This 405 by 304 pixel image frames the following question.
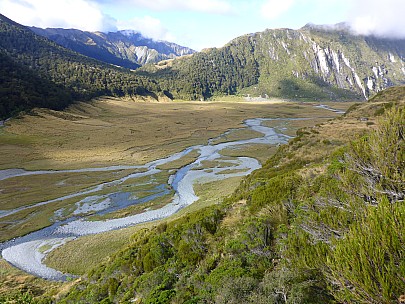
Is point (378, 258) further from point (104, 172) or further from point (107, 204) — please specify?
point (104, 172)

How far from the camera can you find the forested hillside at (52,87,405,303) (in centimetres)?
596

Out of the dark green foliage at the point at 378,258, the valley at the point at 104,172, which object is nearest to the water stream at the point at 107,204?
the valley at the point at 104,172

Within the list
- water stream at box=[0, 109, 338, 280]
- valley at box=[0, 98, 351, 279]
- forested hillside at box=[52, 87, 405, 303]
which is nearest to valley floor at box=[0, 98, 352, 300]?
valley at box=[0, 98, 351, 279]

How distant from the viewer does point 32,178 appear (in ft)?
178

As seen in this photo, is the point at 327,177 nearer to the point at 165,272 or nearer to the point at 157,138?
the point at 165,272

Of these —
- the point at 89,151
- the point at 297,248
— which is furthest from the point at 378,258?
the point at 89,151

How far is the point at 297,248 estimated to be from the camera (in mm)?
9742

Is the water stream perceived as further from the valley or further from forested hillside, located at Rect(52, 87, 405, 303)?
forested hillside, located at Rect(52, 87, 405, 303)

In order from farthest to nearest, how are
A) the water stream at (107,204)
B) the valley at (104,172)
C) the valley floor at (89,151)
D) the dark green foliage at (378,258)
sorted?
the valley floor at (89,151)
the valley at (104,172)
the water stream at (107,204)
the dark green foliage at (378,258)

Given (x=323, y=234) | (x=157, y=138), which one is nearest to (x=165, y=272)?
(x=323, y=234)

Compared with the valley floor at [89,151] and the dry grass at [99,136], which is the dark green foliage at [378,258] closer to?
the valley floor at [89,151]

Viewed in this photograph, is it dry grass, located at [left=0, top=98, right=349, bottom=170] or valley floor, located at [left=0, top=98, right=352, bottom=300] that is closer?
valley floor, located at [left=0, top=98, right=352, bottom=300]

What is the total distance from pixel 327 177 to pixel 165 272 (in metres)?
10.2

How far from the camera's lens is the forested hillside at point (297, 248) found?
596 centimetres
